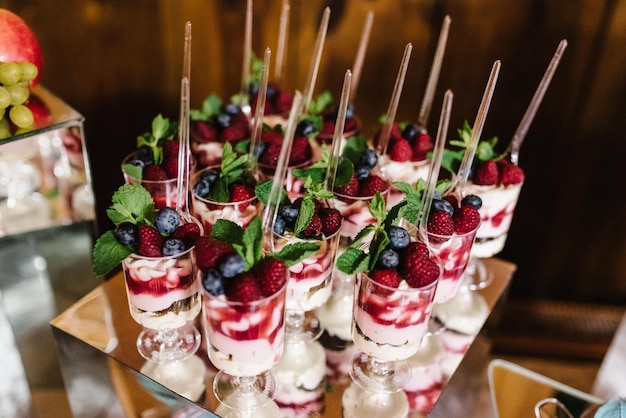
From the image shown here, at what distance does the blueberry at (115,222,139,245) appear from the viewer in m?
1.15

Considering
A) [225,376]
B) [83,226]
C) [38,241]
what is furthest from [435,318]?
[38,241]

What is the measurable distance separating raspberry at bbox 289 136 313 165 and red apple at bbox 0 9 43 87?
0.74 metres

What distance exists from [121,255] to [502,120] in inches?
61.7

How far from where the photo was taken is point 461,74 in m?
2.20

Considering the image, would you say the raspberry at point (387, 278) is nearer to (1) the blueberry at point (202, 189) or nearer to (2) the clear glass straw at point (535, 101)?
(1) the blueberry at point (202, 189)

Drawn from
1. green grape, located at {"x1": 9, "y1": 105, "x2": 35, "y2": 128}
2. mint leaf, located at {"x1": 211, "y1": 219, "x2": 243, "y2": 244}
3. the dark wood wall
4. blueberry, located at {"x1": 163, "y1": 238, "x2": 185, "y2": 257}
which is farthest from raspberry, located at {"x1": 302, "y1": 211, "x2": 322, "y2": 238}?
the dark wood wall

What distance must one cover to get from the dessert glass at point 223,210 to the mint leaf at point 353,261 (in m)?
0.30

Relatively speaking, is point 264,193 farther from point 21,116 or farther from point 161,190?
point 21,116

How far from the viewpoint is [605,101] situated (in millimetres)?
2113

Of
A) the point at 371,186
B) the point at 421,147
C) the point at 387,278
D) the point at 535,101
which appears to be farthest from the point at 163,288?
the point at 535,101

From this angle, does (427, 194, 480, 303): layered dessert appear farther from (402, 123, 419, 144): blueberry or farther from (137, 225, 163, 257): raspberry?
(137, 225, 163, 257): raspberry

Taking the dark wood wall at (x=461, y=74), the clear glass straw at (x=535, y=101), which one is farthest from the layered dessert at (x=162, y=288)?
the dark wood wall at (x=461, y=74)

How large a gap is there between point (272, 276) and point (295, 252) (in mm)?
107

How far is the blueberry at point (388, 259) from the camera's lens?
3.76 feet
